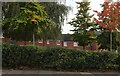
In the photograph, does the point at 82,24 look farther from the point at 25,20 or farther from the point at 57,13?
the point at 25,20

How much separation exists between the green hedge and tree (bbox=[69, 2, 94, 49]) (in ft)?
47.4

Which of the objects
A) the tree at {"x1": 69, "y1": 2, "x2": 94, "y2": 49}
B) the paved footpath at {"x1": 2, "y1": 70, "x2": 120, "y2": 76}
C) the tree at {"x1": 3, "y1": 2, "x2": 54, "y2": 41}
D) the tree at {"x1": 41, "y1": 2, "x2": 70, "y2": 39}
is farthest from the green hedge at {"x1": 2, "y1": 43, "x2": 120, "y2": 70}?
the tree at {"x1": 69, "y1": 2, "x2": 94, "y2": 49}

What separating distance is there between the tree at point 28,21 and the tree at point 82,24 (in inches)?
428

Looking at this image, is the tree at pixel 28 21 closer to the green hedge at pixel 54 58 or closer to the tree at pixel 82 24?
the green hedge at pixel 54 58

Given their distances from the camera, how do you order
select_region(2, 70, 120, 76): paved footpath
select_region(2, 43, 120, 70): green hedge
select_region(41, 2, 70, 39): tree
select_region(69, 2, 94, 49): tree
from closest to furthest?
1. select_region(2, 70, 120, 76): paved footpath
2. select_region(2, 43, 120, 70): green hedge
3. select_region(41, 2, 70, 39): tree
4. select_region(69, 2, 94, 49): tree

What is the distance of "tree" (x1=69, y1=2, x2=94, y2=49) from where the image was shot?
26125 millimetres

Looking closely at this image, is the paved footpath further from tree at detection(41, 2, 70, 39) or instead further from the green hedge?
tree at detection(41, 2, 70, 39)

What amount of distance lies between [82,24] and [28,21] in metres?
12.8

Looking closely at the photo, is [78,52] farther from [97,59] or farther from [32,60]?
[32,60]

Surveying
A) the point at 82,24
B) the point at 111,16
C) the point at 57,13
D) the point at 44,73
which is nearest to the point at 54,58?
the point at 44,73

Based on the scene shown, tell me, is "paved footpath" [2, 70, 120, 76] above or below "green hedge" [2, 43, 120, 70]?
below

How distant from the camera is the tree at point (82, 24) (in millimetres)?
26125

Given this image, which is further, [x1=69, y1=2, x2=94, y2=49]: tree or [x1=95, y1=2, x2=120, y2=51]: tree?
[x1=69, y1=2, x2=94, y2=49]: tree

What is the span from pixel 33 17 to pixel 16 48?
3.42 m
